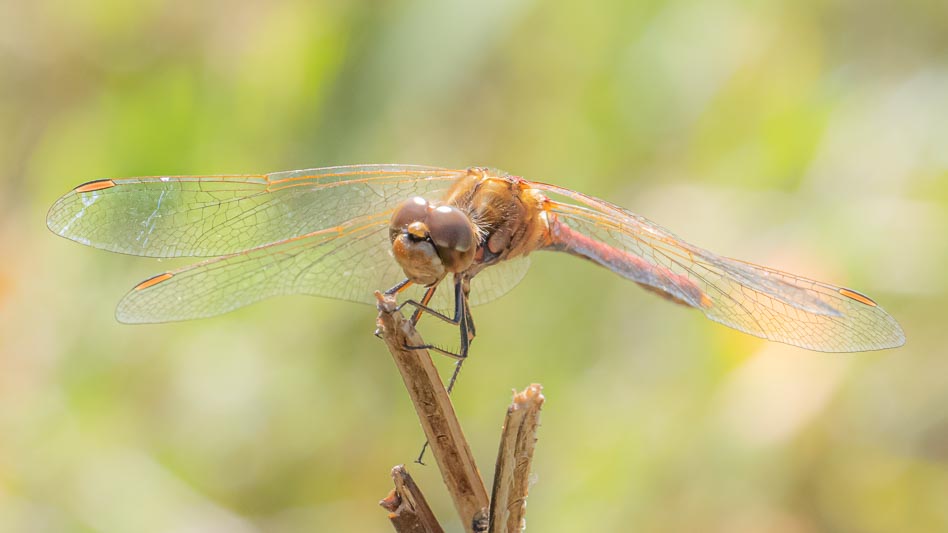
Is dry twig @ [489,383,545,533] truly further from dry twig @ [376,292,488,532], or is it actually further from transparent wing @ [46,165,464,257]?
transparent wing @ [46,165,464,257]

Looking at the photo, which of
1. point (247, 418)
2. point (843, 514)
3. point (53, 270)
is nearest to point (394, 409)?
point (247, 418)

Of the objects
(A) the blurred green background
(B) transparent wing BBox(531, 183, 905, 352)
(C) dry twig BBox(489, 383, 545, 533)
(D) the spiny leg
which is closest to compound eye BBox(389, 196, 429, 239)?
(D) the spiny leg

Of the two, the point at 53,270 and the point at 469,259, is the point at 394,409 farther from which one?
the point at 53,270

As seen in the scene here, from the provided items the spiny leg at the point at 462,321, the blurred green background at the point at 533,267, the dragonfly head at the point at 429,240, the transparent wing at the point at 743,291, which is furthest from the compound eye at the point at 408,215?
the blurred green background at the point at 533,267

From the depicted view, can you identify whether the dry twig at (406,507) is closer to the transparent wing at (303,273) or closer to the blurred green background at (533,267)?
the transparent wing at (303,273)

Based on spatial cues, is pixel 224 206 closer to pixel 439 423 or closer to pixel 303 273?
pixel 303 273

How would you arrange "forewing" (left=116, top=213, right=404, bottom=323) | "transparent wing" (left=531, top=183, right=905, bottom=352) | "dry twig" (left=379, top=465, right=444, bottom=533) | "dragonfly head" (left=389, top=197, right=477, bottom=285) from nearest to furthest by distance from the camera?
1. "dry twig" (left=379, top=465, right=444, bottom=533)
2. "dragonfly head" (left=389, top=197, right=477, bottom=285)
3. "transparent wing" (left=531, top=183, right=905, bottom=352)
4. "forewing" (left=116, top=213, right=404, bottom=323)

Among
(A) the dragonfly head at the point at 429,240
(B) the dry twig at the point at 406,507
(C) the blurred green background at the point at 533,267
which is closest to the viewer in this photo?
(B) the dry twig at the point at 406,507

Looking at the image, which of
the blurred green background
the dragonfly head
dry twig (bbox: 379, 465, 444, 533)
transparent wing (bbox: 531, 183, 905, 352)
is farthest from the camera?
the blurred green background
